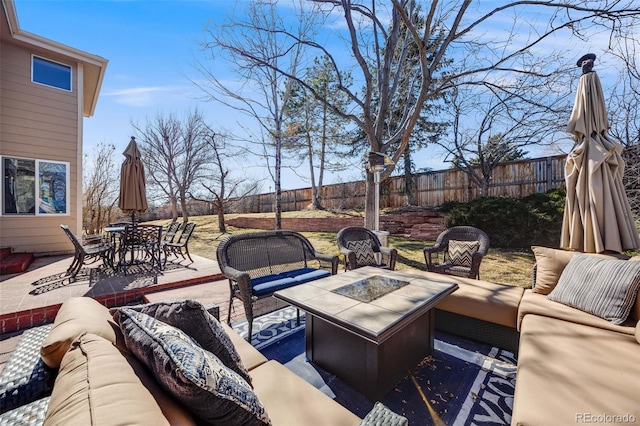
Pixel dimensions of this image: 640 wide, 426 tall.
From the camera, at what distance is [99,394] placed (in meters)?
0.73

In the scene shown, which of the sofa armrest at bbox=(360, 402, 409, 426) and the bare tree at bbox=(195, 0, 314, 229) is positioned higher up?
the bare tree at bbox=(195, 0, 314, 229)

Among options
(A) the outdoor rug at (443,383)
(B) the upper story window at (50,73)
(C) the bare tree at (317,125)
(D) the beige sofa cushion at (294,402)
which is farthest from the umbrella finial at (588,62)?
(B) the upper story window at (50,73)

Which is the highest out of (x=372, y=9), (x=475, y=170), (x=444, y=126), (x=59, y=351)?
(x=372, y=9)

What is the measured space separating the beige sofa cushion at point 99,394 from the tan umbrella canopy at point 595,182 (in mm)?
4015

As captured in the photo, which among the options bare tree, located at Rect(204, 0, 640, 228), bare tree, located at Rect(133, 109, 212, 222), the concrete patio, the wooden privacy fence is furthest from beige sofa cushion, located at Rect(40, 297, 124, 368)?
bare tree, located at Rect(133, 109, 212, 222)

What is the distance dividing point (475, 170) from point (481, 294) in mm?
8509

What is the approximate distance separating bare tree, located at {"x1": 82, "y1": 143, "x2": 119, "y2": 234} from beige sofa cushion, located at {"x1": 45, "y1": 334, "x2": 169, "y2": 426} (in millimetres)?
12567

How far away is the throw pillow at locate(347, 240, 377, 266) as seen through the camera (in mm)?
4422

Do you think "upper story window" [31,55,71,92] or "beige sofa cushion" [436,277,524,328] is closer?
"beige sofa cushion" [436,277,524,328]

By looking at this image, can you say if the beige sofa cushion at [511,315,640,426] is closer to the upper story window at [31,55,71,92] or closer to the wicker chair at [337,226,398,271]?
the wicker chair at [337,226,398,271]

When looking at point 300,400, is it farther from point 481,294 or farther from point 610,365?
point 481,294

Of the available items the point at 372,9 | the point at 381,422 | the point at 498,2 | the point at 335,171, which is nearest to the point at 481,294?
the point at 381,422

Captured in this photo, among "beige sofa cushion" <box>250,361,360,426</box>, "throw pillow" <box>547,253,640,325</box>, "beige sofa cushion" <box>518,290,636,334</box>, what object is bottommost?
"beige sofa cushion" <box>250,361,360,426</box>

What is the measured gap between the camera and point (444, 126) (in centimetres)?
1065
